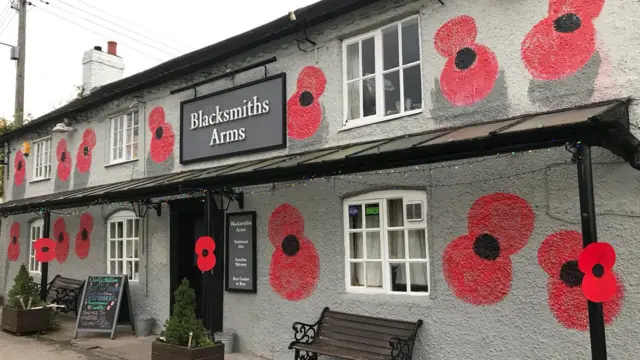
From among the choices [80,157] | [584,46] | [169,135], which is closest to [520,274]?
[584,46]

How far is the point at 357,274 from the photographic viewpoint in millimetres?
6750

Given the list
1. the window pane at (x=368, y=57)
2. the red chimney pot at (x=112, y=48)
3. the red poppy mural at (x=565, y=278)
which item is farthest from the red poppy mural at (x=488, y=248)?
the red chimney pot at (x=112, y=48)

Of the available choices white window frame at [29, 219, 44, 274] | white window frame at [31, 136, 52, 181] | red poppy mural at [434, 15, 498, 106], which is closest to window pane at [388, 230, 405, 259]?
red poppy mural at [434, 15, 498, 106]

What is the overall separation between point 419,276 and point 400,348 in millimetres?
967

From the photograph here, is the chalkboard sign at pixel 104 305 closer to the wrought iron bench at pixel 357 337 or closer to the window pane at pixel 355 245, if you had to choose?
the wrought iron bench at pixel 357 337

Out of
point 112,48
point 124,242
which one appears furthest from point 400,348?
point 112,48

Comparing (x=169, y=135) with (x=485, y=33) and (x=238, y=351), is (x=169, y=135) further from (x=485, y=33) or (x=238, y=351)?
(x=485, y=33)

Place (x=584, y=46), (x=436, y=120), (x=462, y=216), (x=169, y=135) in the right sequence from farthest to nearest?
1. (x=169, y=135)
2. (x=436, y=120)
3. (x=462, y=216)
4. (x=584, y=46)

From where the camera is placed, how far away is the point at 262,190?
25.9 ft

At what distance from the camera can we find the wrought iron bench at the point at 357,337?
5.73 meters

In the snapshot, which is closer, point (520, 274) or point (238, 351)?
point (520, 274)

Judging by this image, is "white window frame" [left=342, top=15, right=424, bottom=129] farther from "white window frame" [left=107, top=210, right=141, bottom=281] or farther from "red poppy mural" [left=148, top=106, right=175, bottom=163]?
"white window frame" [left=107, top=210, right=141, bottom=281]

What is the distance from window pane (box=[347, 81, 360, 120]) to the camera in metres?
7.19

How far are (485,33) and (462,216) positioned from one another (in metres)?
2.12
